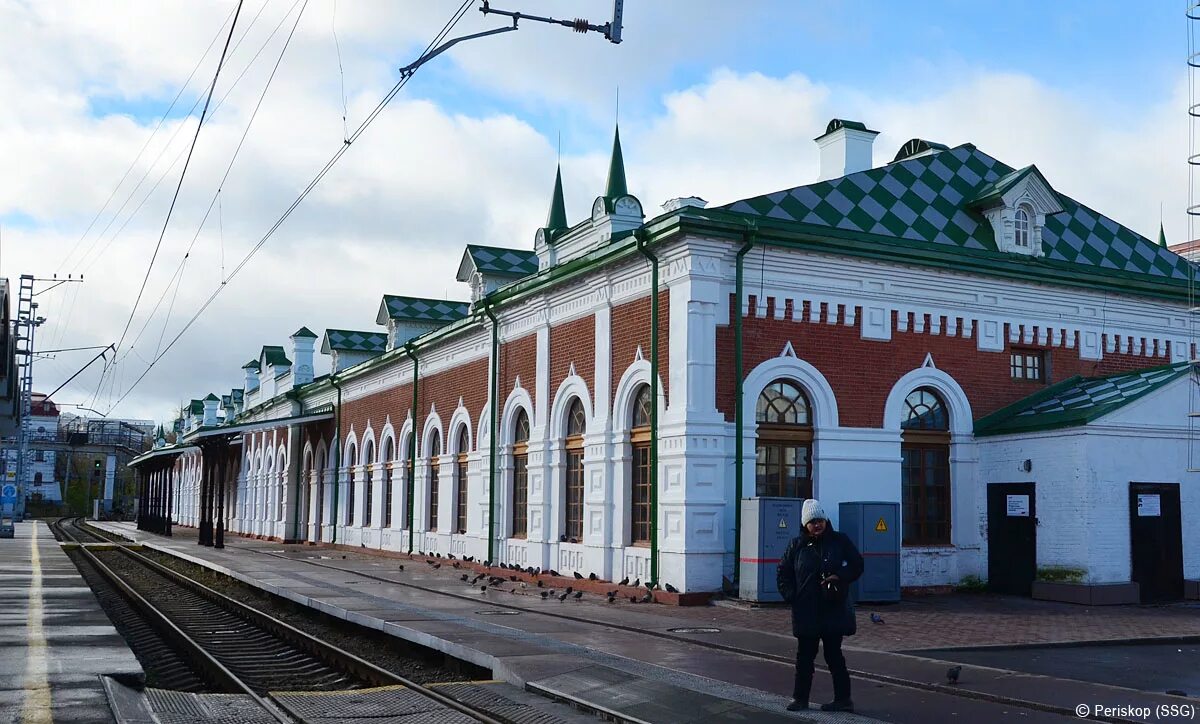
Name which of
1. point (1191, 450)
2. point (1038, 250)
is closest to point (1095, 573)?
point (1191, 450)

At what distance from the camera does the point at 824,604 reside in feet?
27.6

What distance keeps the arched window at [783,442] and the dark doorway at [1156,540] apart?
16.0ft

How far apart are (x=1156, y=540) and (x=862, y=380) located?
497 cm

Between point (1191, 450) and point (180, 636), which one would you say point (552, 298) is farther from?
point (1191, 450)

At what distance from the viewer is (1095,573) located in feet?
55.5

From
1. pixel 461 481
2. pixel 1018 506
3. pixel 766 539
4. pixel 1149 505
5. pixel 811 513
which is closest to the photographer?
pixel 811 513

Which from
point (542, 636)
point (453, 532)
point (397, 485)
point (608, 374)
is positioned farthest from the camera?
point (397, 485)

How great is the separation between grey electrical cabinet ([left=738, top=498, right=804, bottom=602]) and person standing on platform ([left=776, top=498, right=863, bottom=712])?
7429 millimetres

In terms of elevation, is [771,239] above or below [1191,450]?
above

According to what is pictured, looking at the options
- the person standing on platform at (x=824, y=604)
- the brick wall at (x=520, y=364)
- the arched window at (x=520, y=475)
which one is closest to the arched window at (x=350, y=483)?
the brick wall at (x=520, y=364)

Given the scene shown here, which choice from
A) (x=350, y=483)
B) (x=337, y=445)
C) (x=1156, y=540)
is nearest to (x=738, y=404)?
(x=1156, y=540)

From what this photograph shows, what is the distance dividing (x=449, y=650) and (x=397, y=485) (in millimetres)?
19215

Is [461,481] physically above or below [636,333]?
below

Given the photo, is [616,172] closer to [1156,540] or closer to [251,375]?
[1156,540]
